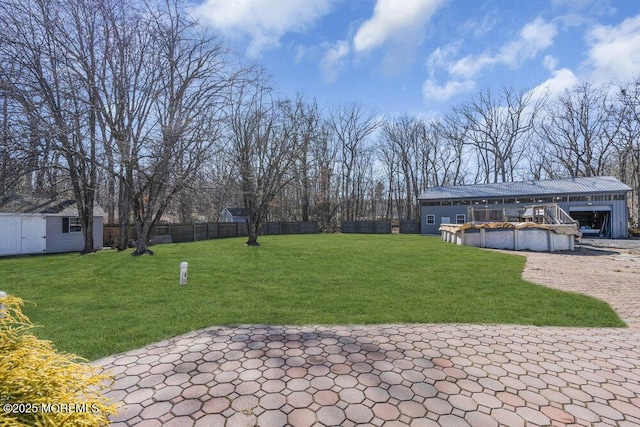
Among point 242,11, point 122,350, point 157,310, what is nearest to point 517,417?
point 122,350

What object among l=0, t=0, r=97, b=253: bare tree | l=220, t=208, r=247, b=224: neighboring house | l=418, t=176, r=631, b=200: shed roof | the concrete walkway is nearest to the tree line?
l=0, t=0, r=97, b=253: bare tree

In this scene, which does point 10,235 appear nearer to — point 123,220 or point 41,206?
point 41,206

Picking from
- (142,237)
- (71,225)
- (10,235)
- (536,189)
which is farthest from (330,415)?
(536,189)

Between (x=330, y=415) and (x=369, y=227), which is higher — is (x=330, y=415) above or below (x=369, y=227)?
below

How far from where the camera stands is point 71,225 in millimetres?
14258

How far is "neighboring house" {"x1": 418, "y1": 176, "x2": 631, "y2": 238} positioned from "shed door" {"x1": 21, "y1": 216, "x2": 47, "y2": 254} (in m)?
26.2

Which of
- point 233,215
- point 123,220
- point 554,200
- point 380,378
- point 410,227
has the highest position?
point 554,200

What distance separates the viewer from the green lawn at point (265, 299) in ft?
13.4

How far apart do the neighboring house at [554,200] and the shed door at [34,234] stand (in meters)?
26.2

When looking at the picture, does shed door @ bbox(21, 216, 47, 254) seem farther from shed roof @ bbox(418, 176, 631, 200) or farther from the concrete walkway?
shed roof @ bbox(418, 176, 631, 200)

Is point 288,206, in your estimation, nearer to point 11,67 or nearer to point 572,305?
point 11,67

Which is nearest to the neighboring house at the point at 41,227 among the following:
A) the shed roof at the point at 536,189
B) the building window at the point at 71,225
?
the building window at the point at 71,225

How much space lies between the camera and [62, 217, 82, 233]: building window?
45.9ft

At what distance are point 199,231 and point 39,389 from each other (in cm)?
2095
